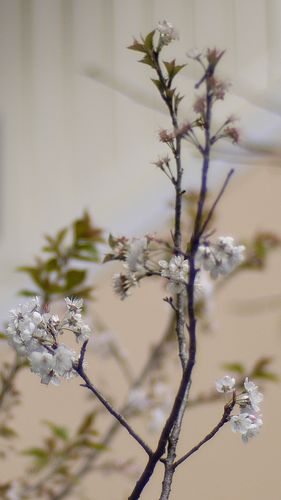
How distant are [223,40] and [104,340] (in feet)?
3.66

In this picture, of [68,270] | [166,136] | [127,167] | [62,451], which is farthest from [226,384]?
[127,167]

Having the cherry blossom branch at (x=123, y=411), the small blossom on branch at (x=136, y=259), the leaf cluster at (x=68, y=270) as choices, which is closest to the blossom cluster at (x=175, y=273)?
the small blossom on branch at (x=136, y=259)

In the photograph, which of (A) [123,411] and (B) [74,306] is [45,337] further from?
(A) [123,411]

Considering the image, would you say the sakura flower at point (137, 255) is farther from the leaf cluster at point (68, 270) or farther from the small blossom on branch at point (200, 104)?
the leaf cluster at point (68, 270)

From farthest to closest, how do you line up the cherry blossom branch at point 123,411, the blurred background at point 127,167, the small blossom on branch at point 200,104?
the blurred background at point 127,167 → the cherry blossom branch at point 123,411 → the small blossom on branch at point 200,104

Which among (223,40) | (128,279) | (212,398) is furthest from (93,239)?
(223,40)

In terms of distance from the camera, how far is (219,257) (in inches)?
14.5

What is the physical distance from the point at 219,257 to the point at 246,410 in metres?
0.08

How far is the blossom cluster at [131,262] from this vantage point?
14.5 inches

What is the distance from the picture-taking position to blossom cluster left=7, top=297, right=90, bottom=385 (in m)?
0.38

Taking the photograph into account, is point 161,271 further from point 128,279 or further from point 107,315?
point 107,315

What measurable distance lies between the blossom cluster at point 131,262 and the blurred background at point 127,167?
136 centimetres

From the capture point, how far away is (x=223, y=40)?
2262 millimetres

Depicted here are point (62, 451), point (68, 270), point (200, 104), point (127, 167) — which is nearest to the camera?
point (200, 104)
